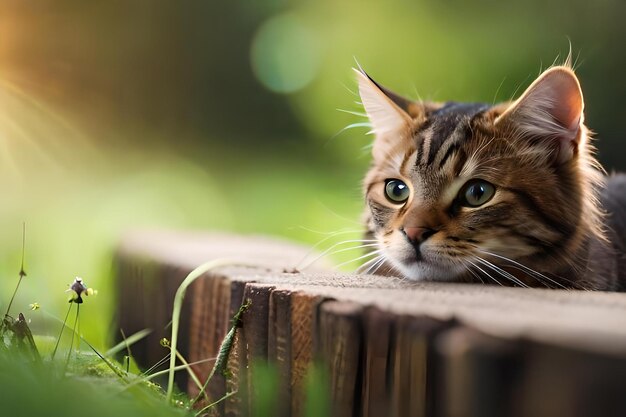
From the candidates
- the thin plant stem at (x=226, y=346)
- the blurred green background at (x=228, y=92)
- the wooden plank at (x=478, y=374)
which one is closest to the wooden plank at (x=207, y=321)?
the thin plant stem at (x=226, y=346)

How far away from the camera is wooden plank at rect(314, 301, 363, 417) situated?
1.04 m

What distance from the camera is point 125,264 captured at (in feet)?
8.30

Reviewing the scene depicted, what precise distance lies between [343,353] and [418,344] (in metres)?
0.15

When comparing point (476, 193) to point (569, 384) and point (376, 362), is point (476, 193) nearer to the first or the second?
point (376, 362)

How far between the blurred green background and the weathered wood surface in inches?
65.1

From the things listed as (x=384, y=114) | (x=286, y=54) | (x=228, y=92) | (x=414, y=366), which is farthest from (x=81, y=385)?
(x=228, y=92)

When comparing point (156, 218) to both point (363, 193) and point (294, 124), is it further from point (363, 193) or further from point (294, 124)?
point (363, 193)

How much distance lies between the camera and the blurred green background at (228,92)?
3.39 metres

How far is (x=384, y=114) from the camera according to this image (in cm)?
192

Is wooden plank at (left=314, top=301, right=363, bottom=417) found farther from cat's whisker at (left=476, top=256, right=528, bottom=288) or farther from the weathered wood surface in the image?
cat's whisker at (left=476, top=256, right=528, bottom=288)

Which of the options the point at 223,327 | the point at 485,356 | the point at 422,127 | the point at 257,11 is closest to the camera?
the point at 485,356

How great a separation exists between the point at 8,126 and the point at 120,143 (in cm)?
144

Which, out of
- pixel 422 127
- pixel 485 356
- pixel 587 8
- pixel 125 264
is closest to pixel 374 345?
pixel 485 356

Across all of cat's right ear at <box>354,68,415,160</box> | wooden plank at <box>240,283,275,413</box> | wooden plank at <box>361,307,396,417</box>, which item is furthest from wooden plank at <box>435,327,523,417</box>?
cat's right ear at <box>354,68,415,160</box>
